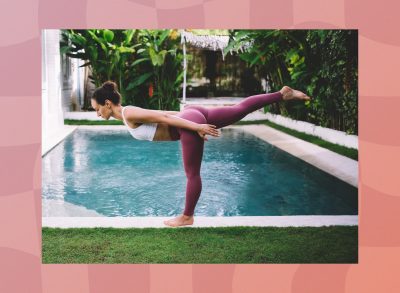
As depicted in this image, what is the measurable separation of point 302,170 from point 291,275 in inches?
129

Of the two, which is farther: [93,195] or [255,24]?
[93,195]

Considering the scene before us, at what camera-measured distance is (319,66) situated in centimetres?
880

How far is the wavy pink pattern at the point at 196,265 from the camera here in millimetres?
3553

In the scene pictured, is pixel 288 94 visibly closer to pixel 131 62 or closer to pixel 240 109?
pixel 240 109

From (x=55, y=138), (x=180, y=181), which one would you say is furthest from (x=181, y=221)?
(x=55, y=138)

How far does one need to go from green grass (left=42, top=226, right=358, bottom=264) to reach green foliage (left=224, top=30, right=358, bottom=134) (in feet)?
12.0

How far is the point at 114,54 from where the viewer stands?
11.2m

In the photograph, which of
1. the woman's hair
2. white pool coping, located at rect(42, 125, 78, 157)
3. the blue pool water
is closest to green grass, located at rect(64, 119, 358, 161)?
white pool coping, located at rect(42, 125, 78, 157)

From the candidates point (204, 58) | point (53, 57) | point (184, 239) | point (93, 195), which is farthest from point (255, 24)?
point (204, 58)

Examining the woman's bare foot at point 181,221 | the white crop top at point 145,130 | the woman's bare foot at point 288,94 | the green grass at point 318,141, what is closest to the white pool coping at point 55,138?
the green grass at point 318,141

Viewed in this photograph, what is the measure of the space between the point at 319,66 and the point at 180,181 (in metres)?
3.82

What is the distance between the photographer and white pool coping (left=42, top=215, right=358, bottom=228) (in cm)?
421

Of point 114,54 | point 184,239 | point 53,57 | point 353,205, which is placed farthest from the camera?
point 114,54

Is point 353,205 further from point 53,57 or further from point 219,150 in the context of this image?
point 53,57
